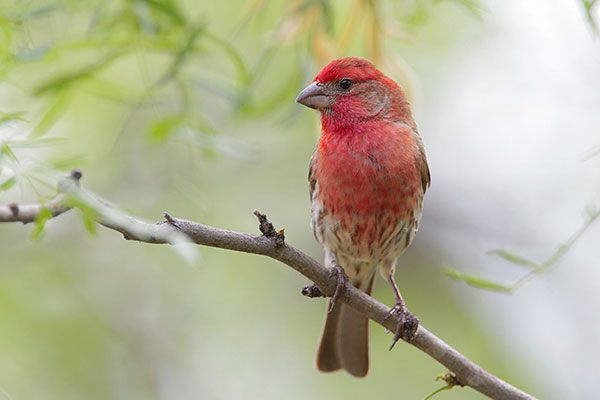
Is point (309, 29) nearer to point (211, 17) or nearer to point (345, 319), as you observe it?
point (345, 319)

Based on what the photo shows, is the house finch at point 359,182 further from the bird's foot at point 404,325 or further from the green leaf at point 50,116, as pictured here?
the green leaf at point 50,116

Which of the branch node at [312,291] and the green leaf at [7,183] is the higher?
the green leaf at [7,183]

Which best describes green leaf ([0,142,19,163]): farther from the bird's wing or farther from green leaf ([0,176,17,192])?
the bird's wing

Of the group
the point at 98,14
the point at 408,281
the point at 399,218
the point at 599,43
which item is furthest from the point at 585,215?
the point at 408,281

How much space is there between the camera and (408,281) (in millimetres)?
8141

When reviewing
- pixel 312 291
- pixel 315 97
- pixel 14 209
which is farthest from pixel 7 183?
pixel 315 97

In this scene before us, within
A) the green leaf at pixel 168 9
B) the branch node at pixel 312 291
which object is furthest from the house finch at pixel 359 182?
the green leaf at pixel 168 9

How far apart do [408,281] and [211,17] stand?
2.50 meters

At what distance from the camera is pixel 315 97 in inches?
213

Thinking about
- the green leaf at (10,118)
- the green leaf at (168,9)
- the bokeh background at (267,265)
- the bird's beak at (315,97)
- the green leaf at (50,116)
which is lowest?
the bokeh background at (267,265)

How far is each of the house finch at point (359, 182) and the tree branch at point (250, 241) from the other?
26.9 inches

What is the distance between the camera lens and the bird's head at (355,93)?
5.44m

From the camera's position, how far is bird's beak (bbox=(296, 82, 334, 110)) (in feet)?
17.2

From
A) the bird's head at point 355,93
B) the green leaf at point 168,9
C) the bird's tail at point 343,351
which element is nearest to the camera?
the green leaf at point 168,9
